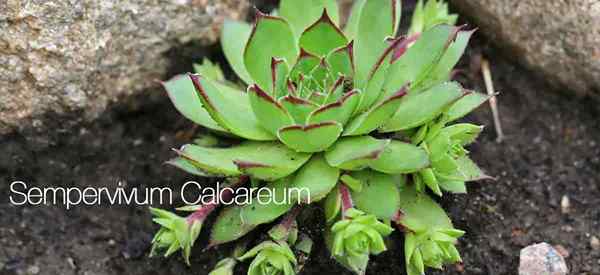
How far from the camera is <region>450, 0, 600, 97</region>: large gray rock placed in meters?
2.73

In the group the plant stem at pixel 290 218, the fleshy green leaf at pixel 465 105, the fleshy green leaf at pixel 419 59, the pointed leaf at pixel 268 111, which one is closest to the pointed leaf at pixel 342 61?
the fleshy green leaf at pixel 419 59

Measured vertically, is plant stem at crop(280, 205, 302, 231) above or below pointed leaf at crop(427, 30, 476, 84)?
below

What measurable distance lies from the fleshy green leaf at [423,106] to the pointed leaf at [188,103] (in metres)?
0.58

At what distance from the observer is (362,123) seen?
91.0 inches

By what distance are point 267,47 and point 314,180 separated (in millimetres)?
483

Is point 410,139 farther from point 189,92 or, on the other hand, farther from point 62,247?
point 62,247

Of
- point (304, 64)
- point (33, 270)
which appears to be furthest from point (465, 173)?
point (33, 270)

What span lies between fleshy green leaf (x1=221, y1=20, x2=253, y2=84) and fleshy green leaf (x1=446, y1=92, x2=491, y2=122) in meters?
0.73

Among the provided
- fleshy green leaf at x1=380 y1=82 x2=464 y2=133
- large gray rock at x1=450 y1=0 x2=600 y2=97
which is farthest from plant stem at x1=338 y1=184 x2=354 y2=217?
large gray rock at x1=450 y1=0 x2=600 y2=97

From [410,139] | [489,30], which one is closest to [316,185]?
[410,139]

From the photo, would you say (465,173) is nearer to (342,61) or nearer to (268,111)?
(342,61)

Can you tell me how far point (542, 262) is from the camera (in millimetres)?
2477

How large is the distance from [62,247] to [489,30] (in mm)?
1823

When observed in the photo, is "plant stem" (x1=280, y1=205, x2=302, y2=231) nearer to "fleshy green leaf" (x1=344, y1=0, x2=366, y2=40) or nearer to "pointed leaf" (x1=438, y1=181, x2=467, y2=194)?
"pointed leaf" (x1=438, y1=181, x2=467, y2=194)
